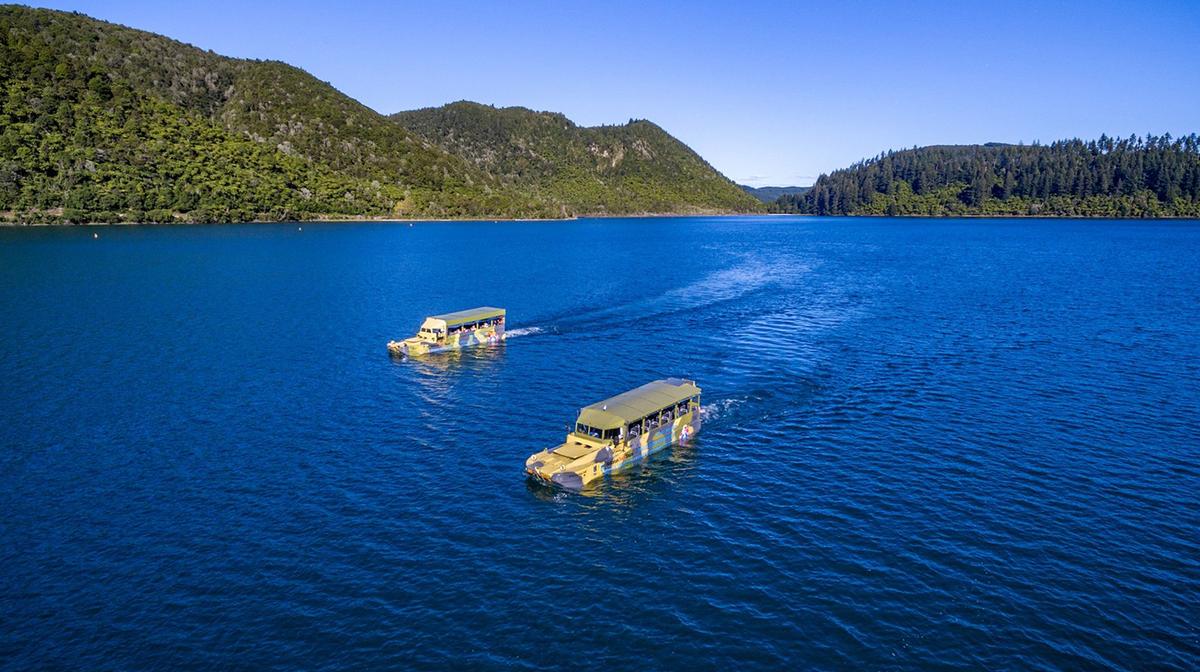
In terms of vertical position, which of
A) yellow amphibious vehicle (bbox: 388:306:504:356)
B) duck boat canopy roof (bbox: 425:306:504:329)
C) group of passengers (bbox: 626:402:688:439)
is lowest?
group of passengers (bbox: 626:402:688:439)

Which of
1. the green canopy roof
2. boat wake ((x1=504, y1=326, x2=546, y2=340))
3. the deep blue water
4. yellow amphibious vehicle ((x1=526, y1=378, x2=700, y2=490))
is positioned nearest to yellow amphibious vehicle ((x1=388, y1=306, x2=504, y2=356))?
the green canopy roof

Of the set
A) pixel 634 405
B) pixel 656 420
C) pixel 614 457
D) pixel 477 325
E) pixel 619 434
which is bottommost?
pixel 614 457

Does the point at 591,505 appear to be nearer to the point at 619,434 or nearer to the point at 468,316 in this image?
the point at 619,434

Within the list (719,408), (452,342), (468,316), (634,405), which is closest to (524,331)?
(468,316)

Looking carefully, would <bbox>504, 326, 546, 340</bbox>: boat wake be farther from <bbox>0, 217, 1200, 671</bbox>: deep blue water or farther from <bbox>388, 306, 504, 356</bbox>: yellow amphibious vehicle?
<bbox>388, 306, 504, 356</bbox>: yellow amphibious vehicle

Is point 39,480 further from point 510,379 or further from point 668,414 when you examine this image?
point 668,414

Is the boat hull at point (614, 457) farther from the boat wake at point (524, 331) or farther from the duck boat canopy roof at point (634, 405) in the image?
the boat wake at point (524, 331)

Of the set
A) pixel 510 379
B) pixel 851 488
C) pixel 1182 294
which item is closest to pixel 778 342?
pixel 510 379
